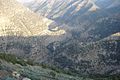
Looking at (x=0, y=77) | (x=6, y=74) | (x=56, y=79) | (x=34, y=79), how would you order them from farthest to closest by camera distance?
(x=56, y=79), (x=34, y=79), (x=6, y=74), (x=0, y=77)

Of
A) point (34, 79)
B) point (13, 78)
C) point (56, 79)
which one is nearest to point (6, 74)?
point (13, 78)

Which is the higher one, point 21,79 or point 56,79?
point 21,79

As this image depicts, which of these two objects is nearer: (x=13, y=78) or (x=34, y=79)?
(x=13, y=78)

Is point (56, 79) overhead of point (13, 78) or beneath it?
beneath

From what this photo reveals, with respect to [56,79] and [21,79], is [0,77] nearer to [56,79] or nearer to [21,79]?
[21,79]

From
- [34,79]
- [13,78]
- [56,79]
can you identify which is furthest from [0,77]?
[56,79]

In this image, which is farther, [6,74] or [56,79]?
[56,79]

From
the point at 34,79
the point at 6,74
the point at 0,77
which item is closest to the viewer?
the point at 0,77

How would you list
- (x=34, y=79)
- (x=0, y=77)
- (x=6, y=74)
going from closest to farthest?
(x=0, y=77) < (x=6, y=74) < (x=34, y=79)

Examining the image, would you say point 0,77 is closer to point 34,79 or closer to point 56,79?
point 34,79
